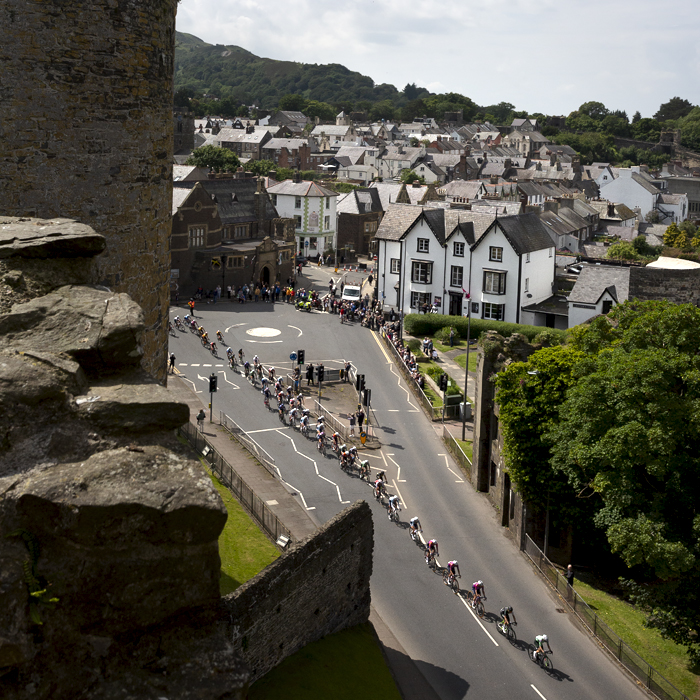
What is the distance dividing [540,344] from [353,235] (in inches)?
2404

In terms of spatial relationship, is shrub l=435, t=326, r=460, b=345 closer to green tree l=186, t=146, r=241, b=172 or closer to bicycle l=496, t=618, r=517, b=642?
bicycle l=496, t=618, r=517, b=642

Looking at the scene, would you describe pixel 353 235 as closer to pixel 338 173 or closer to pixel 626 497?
pixel 338 173

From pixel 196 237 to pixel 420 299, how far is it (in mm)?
19859

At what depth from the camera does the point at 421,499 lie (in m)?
37.5

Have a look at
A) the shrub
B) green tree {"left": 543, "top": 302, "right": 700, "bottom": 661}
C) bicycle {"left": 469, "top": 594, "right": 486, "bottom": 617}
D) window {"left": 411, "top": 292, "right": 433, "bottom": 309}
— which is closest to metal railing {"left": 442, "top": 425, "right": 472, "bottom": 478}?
bicycle {"left": 469, "top": 594, "right": 486, "bottom": 617}

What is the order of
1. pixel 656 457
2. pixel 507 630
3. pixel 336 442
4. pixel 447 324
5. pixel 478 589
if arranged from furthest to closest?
pixel 447 324 < pixel 336 442 < pixel 478 589 < pixel 507 630 < pixel 656 457

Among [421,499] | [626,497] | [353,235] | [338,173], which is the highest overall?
[338,173]

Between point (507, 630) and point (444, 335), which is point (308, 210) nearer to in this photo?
point (444, 335)

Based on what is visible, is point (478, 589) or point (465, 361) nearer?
point (478, 589)

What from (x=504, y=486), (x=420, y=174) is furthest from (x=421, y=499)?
(x=420, y=174)

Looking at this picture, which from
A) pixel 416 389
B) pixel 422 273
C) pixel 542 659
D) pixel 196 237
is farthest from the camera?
pixel 196 237

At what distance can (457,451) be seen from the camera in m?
42.4

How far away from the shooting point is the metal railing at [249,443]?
37906 millimetres

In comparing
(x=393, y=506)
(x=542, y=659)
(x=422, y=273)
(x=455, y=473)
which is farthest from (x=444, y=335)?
(x=542, y=659)
